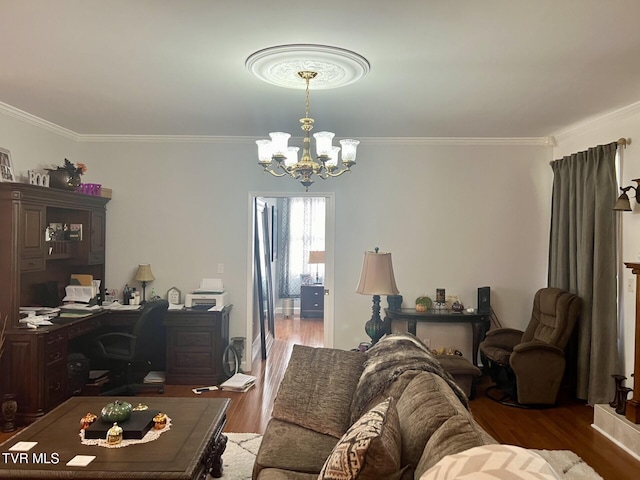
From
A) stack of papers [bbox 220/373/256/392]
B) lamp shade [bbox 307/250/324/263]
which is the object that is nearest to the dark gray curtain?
stack of papers [bbox 220/373/256/392]

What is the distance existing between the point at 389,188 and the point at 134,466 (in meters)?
4.00

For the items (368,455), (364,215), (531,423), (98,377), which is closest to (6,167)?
(98,377)

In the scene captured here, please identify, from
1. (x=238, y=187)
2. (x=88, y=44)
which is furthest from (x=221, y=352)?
(x=88, y=44)

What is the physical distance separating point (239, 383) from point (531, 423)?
2772 millimetres

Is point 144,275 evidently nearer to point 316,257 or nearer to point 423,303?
point 423,303

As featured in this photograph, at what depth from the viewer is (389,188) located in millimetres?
5484

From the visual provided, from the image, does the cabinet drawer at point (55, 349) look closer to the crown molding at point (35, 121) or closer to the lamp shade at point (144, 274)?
the lamp shade at point (144, 274)

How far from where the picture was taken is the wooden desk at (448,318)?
16.7 ft

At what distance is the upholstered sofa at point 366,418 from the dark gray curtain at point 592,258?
2.23 metres

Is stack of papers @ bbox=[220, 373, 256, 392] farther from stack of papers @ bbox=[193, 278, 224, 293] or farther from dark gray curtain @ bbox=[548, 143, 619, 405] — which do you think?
dark gray curtain @ bbox=[548, 143, 619, 405]

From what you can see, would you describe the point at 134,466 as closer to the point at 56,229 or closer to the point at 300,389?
the point at 300,389

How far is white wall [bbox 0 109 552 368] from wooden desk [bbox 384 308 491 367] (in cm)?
31

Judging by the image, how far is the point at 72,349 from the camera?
16.0 feet

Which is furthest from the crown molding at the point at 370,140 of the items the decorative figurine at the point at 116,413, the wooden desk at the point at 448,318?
the decorative figurine at the point at 116,413
